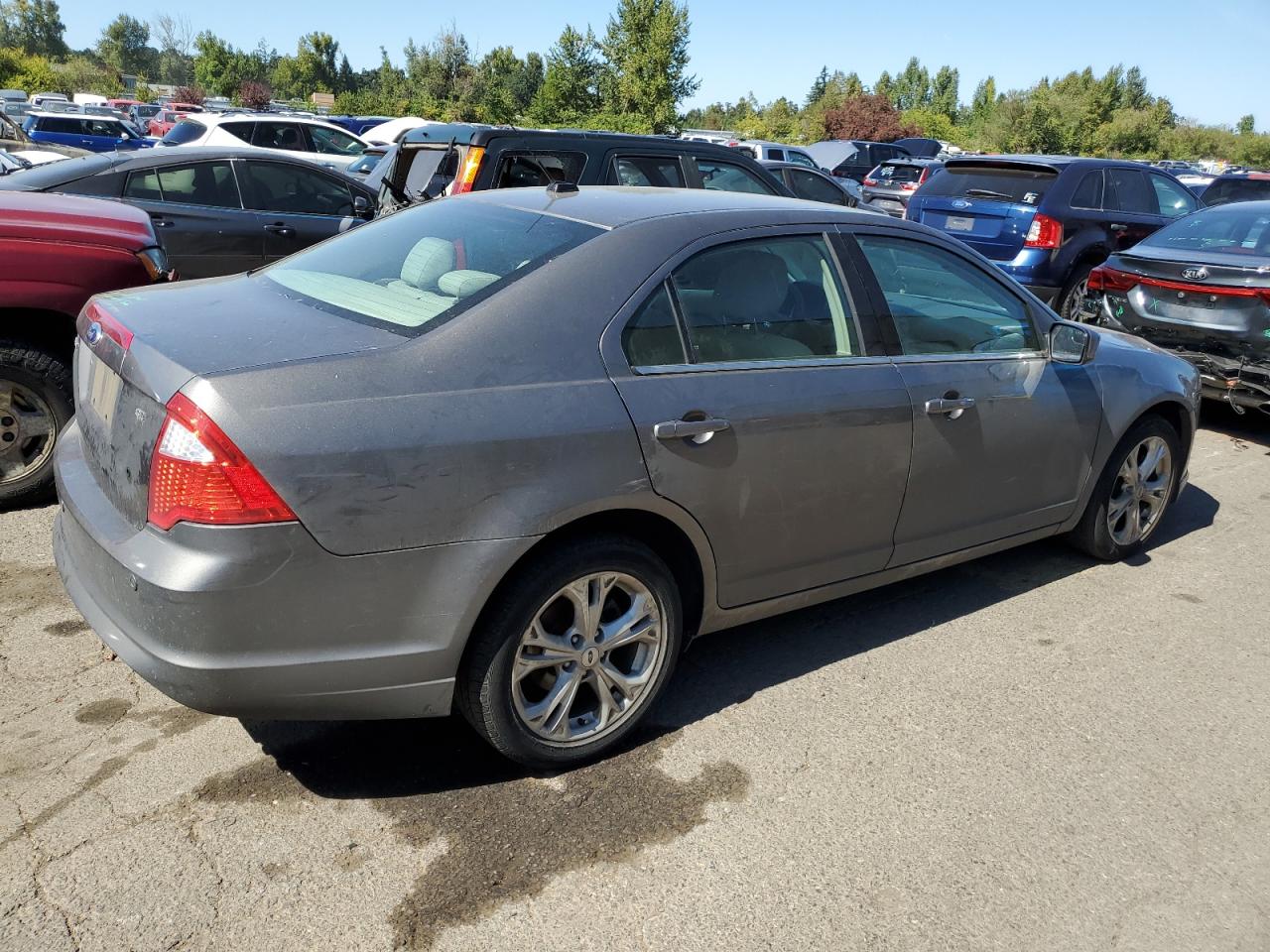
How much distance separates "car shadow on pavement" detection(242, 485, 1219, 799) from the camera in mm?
3213

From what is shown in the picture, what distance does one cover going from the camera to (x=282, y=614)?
8.70 ft

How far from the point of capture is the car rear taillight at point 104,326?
301 cm

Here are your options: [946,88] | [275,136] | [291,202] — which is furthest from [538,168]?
[946,88]

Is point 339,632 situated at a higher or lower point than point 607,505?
lower

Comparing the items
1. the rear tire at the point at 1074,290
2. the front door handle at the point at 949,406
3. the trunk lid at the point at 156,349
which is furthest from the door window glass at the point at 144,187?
the rear tire at the point at 1074,290

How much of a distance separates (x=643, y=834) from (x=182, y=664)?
1.28 metres

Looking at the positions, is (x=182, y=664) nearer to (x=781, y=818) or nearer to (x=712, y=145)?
(x=781, y=818)

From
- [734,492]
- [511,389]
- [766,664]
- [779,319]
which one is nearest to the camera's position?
[511,389]

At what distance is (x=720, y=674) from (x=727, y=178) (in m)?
5.32

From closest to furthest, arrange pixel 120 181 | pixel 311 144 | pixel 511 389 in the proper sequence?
1. pixel 511 389
2. pixel 120 181
3. pixel 311 144

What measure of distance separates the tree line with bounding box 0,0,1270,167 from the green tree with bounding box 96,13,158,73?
381 inches

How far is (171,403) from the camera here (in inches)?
105

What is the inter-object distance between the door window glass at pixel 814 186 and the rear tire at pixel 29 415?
945 cm

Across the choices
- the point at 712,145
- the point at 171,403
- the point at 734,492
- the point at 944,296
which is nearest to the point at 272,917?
the point at 171,403
